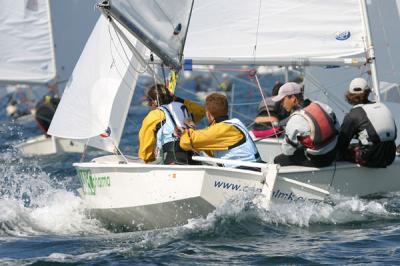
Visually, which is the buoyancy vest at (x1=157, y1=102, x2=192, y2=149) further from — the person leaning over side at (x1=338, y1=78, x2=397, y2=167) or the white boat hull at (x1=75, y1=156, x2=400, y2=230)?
the person leaning over side at (x1=338, y1=78, x2=397, y2=167)

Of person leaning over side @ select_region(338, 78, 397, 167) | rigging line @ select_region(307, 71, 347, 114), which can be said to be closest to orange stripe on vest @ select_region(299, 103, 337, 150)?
person leaning over side @ select_region(338, 78, 397, 167)

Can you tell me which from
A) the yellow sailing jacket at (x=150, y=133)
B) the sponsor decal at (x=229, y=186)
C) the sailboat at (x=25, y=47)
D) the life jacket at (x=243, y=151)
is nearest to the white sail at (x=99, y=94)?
the yellow sailing jacket at (x=150, y=133)

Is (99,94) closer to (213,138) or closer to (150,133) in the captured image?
(150,133)

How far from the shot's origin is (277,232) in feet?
23.7

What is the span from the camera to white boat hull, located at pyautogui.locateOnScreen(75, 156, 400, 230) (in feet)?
23.2

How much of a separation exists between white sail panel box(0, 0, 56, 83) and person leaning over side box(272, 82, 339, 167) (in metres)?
9.24

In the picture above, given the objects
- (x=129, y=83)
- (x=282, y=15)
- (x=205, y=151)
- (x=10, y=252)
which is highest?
(x=282, y=15)

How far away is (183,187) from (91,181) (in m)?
1.21

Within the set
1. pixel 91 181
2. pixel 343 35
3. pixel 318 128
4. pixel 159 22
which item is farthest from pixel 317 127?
pixel 343 35

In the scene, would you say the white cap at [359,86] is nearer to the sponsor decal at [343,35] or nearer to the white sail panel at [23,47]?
the sponsor decal at [343,35]

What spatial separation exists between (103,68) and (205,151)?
4.38ft

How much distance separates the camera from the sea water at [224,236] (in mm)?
6492

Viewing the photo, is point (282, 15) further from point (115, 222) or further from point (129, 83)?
point (115, 222)

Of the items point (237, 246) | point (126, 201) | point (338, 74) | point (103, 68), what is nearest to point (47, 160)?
point (338, 74)
